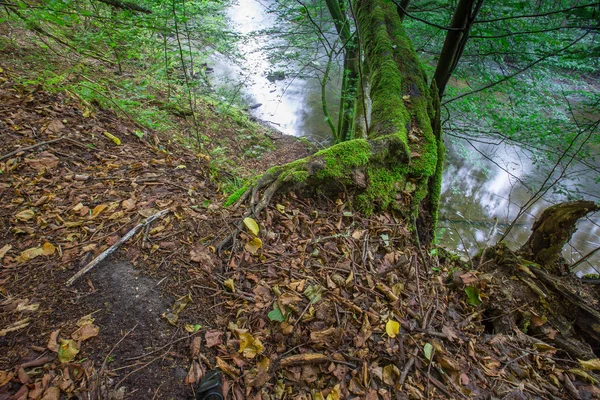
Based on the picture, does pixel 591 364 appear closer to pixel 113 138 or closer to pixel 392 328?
pixel 392 328

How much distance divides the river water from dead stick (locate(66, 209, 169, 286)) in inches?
217

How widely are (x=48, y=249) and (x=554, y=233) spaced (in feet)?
15.0

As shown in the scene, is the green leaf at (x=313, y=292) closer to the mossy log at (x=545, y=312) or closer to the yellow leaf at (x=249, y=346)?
the yellow leaf at (x=249, y=346)

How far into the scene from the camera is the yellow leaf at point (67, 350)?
4.71ft

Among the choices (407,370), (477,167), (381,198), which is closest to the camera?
(407,370)

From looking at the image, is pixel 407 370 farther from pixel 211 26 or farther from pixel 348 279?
pixel 211 26

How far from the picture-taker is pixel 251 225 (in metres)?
2.24

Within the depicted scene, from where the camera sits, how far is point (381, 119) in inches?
125

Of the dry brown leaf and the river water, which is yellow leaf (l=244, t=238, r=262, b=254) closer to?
the dry brown leaf

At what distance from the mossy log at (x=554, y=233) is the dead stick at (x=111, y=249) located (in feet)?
12.6

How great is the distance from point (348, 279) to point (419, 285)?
63cm

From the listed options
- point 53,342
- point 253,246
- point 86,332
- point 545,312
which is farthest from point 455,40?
point 53,342

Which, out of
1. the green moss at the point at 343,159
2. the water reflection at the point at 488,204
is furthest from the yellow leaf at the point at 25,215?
the water reflection at the point at 488,204

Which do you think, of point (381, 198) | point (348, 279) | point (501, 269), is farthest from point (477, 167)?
point (348, 279)
